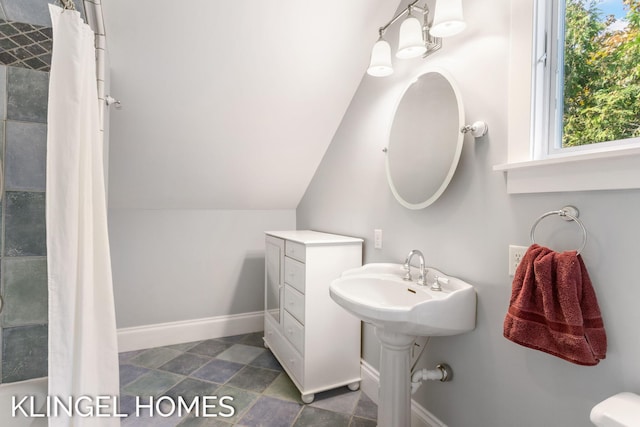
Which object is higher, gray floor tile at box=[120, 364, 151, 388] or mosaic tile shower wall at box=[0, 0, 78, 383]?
mosaic tile shower wall at box=[0, 0, 78, 383]

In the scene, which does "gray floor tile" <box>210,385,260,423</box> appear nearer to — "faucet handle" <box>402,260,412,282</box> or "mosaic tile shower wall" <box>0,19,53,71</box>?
"faucet handle" <box>402,260,412,282</box>

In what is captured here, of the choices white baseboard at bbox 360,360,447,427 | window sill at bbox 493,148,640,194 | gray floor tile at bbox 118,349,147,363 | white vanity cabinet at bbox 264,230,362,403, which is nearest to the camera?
window sill at bbox 493,148,640,194

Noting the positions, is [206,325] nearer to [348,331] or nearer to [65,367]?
[348,331]

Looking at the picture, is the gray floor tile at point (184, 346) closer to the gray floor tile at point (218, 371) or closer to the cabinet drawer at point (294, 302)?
the gray floor tile at point (218, 371)

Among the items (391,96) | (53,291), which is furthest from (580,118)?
(53,291)

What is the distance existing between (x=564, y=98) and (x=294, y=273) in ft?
5.15

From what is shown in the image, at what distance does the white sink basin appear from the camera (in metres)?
1.14

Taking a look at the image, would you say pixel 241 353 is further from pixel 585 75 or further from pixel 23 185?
pixel 585 75

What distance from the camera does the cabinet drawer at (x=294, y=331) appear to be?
6.19ft

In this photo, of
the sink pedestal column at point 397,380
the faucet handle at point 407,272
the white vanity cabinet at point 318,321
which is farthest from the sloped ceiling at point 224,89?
the sink pedestal column at point 397,380

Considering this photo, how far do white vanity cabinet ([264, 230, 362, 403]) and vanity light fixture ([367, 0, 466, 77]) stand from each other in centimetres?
Answer: 104

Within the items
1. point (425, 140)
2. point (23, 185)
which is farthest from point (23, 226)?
point (425, 140)

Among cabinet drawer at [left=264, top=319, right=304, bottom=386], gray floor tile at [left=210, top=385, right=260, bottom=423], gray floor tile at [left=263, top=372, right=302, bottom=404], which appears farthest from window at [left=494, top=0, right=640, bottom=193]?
gray floor tile at [left=210, top=385, right=260, bottom=423]

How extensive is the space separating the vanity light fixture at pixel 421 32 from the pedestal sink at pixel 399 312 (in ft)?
3.34
